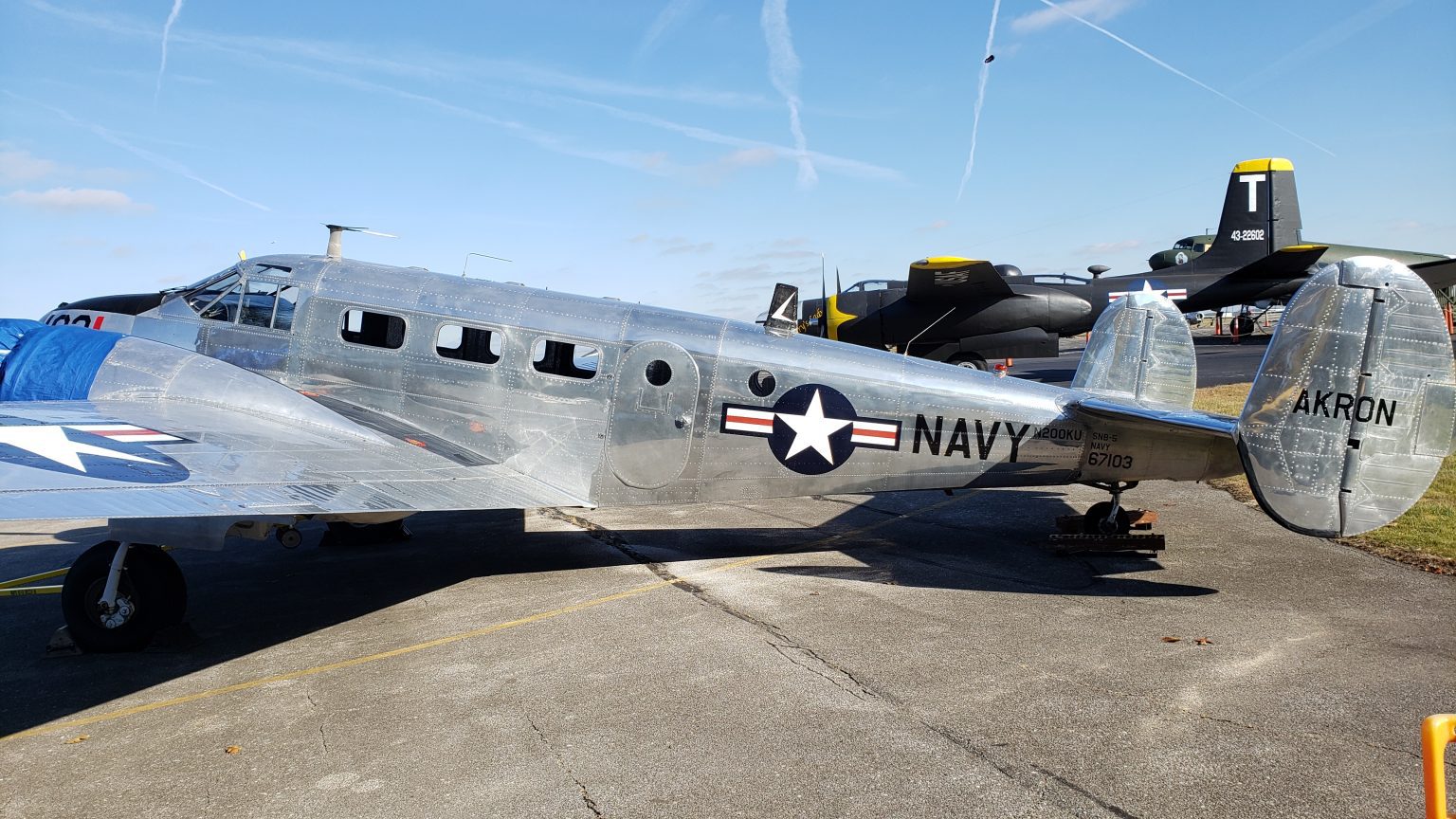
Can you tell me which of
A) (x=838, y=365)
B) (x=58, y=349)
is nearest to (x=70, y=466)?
(x=58, y=349)

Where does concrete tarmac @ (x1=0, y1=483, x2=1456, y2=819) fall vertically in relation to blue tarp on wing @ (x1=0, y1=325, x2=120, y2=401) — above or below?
below

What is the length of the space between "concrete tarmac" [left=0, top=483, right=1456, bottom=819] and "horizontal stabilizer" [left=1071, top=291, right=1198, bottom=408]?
6.38 feet

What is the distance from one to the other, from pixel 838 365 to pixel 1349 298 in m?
4.38

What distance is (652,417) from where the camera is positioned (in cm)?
859

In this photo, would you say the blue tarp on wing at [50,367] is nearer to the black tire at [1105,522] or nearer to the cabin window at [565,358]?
the cabin window at [565,358]

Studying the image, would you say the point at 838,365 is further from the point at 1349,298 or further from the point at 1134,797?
the point at 1134,797

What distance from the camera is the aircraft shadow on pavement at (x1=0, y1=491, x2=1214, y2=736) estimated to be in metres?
6.42

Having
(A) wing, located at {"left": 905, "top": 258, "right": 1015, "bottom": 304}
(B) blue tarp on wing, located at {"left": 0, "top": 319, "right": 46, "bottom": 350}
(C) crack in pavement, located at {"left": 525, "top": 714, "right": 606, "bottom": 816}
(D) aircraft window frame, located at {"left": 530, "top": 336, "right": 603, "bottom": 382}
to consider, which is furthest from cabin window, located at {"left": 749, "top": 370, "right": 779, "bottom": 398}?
(A) wing, located at {"left": 905, "top": 258, "right": 1015, "bottom": 304}

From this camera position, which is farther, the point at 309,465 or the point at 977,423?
the point at 977,423

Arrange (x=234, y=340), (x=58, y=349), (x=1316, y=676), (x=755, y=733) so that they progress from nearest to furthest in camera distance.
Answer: (x=755, y=733)
(x=1316, y=676)
(x=58, y=349)
(x=234, y=340)

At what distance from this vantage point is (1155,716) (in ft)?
16.7

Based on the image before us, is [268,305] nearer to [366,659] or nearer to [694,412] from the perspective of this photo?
[366,659]

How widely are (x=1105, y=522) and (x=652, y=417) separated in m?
5.25

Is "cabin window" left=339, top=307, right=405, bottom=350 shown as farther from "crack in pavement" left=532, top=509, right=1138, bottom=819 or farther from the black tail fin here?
the black tail fin
